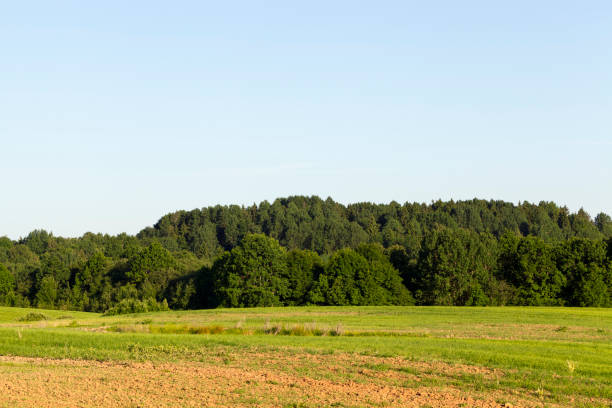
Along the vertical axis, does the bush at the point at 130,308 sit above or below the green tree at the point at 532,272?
below

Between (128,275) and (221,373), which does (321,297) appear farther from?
(221,373)

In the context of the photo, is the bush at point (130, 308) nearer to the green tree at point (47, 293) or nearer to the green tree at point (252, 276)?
the green tree at point (252, 276)

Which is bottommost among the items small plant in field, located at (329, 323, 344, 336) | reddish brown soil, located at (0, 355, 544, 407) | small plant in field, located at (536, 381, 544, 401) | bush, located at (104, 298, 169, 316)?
Answer: bush, located at (104, 298, 169, 316)

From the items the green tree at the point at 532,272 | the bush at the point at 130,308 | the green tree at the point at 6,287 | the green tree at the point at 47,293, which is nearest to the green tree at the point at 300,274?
the bush at the point at 130,308

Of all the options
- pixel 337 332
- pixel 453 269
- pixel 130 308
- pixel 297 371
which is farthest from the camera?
pixel 453 269

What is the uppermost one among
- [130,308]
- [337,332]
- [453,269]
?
[453,269]

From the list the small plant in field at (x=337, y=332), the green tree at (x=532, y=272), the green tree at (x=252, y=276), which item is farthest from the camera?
the green tree at (x=252, y=276)

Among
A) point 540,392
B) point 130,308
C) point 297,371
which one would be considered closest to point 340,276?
point 130,308

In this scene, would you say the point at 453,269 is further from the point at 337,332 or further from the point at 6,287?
the point at 6,287

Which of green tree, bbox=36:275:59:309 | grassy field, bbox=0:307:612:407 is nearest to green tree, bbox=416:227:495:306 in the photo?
grassy field, bbox=0:307:612:407

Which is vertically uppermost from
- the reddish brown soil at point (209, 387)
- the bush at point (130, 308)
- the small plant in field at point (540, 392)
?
the reddish brown soil at point (209, 387)

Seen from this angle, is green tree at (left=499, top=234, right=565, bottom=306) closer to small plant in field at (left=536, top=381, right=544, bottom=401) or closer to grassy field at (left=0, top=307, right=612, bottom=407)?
grassy field at (left=0, top=307, right=612, bottom=407)

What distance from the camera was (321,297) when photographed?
7856cm

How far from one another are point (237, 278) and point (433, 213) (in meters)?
95.9
